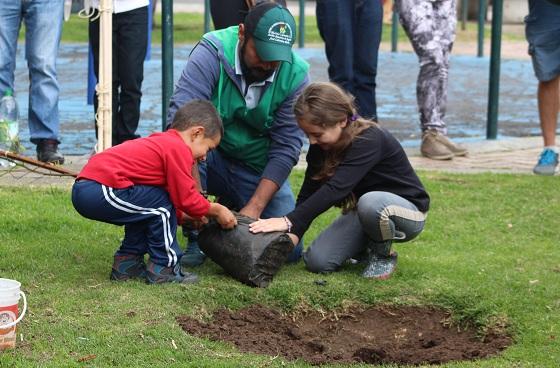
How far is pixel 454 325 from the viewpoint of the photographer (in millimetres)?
4883

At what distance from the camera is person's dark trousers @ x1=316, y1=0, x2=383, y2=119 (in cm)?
775

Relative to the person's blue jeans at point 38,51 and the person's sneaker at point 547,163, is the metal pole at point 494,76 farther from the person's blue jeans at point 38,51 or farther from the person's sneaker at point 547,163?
the person's blue jeans at point 38,51

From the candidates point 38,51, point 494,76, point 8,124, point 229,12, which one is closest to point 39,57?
point 38,51

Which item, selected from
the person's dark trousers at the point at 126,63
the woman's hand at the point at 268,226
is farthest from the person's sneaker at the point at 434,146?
the woman's hand at the point at 268,226

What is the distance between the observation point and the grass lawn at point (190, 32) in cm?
1585

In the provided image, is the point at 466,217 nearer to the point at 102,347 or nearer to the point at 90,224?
the point at 90,224

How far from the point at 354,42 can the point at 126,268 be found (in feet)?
11.2

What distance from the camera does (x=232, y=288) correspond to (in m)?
4.99

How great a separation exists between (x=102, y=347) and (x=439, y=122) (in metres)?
4.69

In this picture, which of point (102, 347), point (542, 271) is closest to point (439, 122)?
point (542, 271)

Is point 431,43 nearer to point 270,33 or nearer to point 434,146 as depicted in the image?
point 434,146

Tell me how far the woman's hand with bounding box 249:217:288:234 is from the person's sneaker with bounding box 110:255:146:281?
57 centimetres

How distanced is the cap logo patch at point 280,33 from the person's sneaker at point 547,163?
321 cm

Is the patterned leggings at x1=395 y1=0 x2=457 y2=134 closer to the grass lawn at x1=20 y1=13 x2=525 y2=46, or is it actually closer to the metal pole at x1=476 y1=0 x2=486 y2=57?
the metal pole at x1=476 y1=0 x2=486 y2=57
